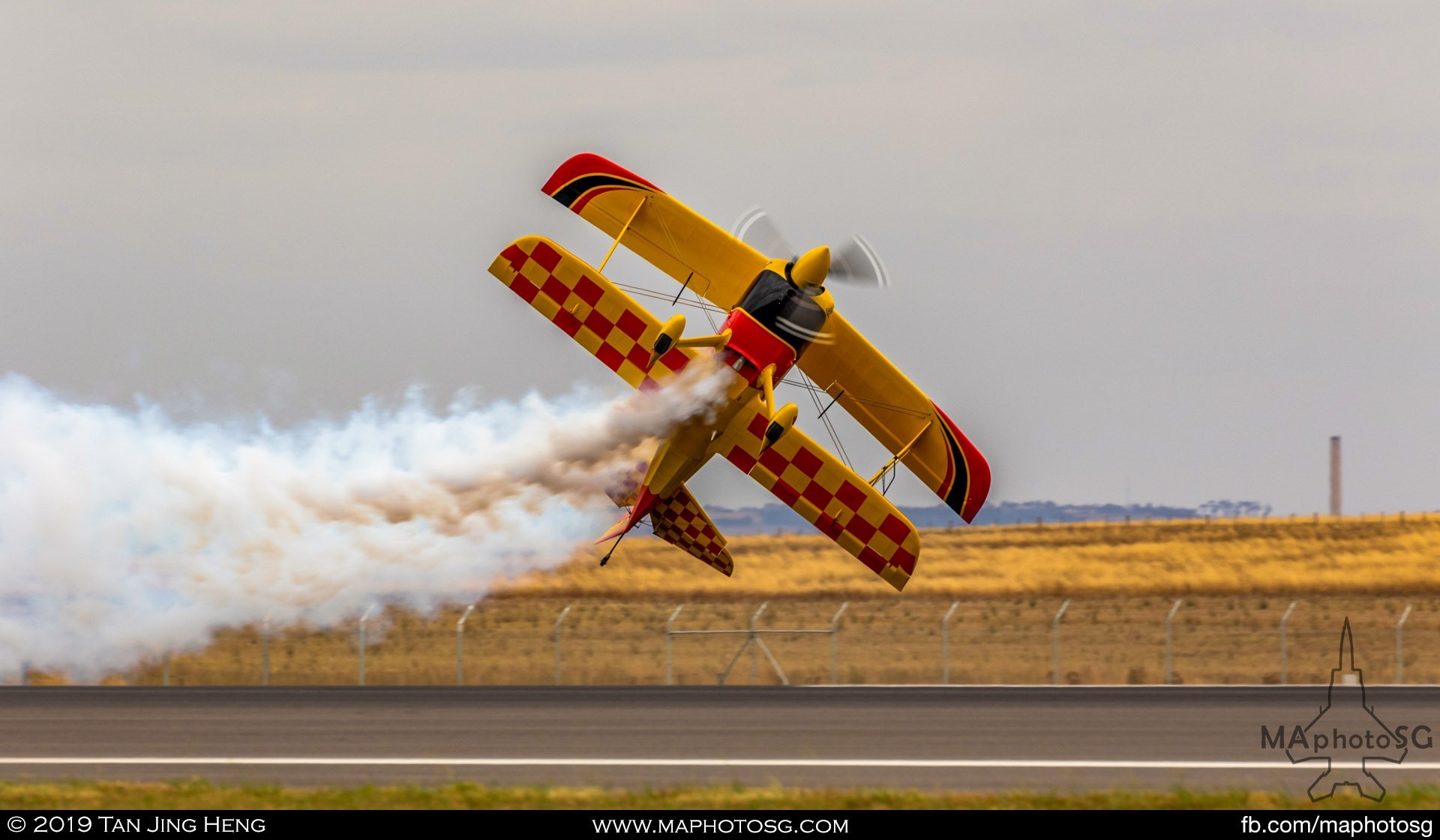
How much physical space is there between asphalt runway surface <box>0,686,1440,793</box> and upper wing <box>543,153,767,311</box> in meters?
8.17

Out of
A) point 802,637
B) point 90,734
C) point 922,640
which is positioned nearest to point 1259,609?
point 922,640

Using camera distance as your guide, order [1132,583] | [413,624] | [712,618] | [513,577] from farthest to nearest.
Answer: [1132,583] → [712,618] → [413,624] → [513,577]

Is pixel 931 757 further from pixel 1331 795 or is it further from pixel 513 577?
pixel 513 577

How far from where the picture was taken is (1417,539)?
6831cm

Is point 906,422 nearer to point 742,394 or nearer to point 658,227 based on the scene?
point 742,394

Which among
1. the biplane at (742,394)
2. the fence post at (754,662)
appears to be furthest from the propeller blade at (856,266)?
the fence post at (754,662)

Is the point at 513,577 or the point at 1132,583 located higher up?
the point at 1132,583

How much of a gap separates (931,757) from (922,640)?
22.6 meters

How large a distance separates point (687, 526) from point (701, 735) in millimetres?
4098

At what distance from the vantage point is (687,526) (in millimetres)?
26625

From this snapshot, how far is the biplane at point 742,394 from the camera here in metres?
24.4

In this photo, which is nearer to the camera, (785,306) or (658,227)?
(785,306)

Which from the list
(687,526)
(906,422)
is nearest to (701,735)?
(687,526)

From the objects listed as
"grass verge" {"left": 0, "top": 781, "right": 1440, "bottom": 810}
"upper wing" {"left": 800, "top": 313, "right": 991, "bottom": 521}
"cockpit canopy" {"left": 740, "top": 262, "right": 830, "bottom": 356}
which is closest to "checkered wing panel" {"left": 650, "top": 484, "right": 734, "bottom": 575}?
"upper wing" {"left": 800, "top": 313, "right": 991, "bottom": 521}
